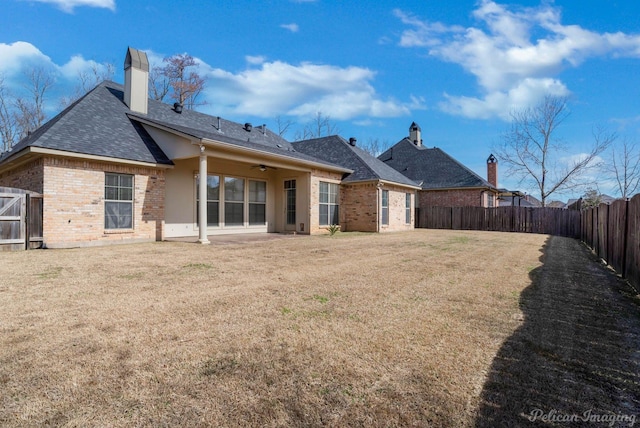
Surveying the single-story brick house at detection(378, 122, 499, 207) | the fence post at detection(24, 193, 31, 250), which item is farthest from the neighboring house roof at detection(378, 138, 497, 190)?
the fence post at detection(24, 193, 31, 250)

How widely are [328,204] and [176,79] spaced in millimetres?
19437

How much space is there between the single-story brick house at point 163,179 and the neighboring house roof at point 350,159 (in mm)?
144

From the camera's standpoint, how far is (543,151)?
92.5 ft

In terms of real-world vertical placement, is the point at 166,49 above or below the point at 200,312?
above

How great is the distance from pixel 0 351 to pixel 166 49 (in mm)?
28624

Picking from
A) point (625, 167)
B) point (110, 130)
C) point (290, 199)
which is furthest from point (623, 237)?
point (625, 167)

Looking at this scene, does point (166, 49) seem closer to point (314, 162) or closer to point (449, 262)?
point (314, 162)

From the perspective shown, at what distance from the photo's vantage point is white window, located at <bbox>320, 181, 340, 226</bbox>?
617 inches

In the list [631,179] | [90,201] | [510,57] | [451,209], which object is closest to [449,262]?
[90,201]

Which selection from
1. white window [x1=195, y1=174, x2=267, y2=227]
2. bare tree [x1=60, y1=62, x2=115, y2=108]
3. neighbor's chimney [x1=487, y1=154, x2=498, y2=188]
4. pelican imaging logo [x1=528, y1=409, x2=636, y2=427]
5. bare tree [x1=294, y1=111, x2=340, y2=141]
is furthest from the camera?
bare tree [x1=294, y1=111, x2=340, y2=141]

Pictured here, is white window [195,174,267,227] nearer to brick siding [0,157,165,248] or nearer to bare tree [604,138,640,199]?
brick siding [0,157,165,248]

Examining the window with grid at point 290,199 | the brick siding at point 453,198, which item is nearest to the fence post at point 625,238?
the window with grid at point 290,199

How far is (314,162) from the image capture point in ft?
47.5

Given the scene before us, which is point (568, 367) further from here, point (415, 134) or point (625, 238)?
point (415, 134)
